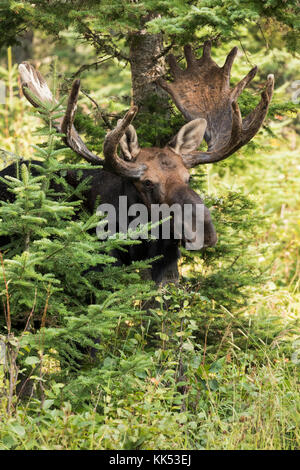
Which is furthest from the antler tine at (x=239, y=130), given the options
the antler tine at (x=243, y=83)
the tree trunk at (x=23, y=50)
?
the tree trunk at (x=23, y=50)

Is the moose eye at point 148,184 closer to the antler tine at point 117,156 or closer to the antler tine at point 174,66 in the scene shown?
the antler tine at point 117,156

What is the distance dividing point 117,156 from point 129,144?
0.36 meters

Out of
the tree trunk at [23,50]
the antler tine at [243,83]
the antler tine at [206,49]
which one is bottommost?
the antler tine at [243,83]

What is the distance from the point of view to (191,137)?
261 inches

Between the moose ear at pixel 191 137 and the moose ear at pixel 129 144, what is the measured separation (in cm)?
43

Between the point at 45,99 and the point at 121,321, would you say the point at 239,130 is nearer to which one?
the point at 45,99

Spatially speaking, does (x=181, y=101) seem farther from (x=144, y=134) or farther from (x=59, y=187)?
(x=59, y=187)

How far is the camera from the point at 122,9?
6.11m

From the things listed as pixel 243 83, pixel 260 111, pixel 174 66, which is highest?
pixel 174 66

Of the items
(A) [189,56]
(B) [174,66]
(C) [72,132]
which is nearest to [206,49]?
(A) [189,56]

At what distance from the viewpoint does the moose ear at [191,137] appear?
6582 millimetres
